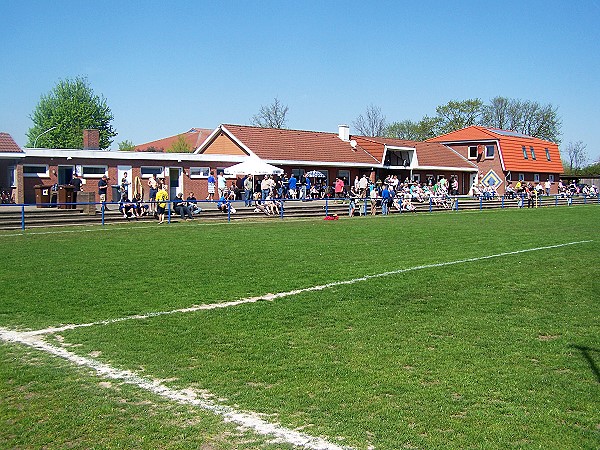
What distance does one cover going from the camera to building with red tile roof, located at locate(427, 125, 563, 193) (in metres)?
61.7

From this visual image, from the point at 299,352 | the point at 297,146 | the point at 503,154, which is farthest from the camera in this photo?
the point at 503,154

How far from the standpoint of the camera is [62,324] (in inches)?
357

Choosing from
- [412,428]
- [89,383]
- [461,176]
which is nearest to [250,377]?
[89,383]

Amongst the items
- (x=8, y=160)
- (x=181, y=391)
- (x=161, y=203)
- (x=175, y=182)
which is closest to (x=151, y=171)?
(x=175, y=182)

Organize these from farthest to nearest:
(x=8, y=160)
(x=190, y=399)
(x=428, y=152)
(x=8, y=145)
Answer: (x=428, y=152)
(x=8, y=160)
(x=8, y=145)
(x=190, y=399)

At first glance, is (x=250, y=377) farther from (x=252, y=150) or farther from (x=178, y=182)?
(x=252, y=150)

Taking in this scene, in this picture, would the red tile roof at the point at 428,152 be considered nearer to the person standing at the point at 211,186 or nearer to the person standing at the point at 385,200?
the person standing at the point at 385,200

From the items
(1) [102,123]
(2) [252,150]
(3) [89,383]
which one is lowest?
(3) [89,383]

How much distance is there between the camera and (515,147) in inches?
2509

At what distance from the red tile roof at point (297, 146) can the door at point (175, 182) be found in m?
6.37

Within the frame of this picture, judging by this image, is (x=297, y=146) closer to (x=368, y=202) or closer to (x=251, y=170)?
(x=368, y=202)

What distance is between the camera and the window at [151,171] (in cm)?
3769

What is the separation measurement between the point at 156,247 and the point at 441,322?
10.4 m

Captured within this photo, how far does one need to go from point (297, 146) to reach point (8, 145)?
19835 mm
